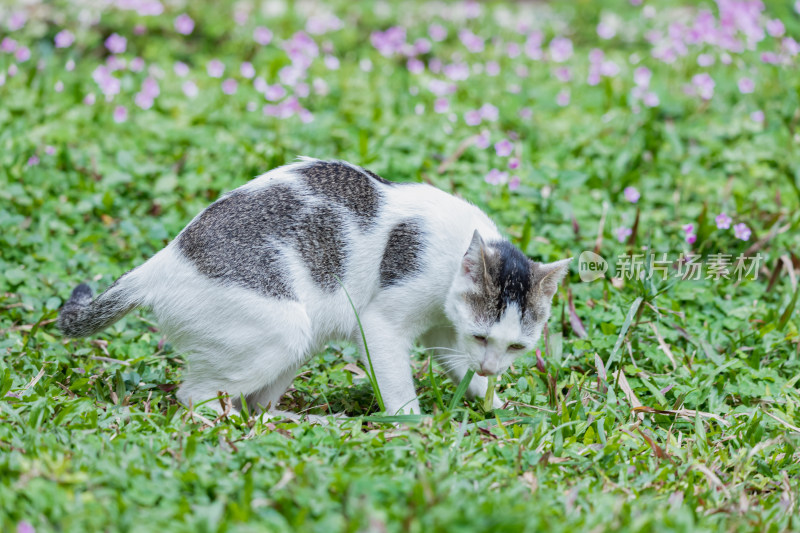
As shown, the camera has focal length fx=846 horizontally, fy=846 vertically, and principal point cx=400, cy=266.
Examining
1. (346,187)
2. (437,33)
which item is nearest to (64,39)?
(437,33)

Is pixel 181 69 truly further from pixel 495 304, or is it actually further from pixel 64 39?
pixel 495 304

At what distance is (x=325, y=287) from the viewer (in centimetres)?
390

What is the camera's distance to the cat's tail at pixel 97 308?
12.8ft

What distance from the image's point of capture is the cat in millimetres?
3682

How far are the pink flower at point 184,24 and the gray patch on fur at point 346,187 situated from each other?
416 cm

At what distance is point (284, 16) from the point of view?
8.30m

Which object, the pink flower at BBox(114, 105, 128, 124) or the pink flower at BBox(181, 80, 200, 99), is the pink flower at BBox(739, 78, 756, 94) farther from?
the pink flower at BBox(114, 105, 128, 124)

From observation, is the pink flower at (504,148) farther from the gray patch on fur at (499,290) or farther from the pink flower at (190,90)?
the pink flower at (190,90)

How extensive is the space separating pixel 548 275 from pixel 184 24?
5.24 meters

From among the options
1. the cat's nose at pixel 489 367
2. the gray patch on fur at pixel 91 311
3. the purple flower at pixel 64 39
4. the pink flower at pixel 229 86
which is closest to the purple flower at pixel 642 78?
the pink flower at pixel 229 86

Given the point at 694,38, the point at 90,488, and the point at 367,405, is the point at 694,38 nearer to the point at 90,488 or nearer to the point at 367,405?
the point at 367,405

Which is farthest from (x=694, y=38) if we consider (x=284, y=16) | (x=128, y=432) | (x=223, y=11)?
(x=128, y=432)

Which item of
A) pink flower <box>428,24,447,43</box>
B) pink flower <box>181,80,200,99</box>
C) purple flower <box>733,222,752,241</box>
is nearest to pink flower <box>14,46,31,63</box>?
pink flower <box>181,80,200,99</box>

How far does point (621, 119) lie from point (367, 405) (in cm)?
383
